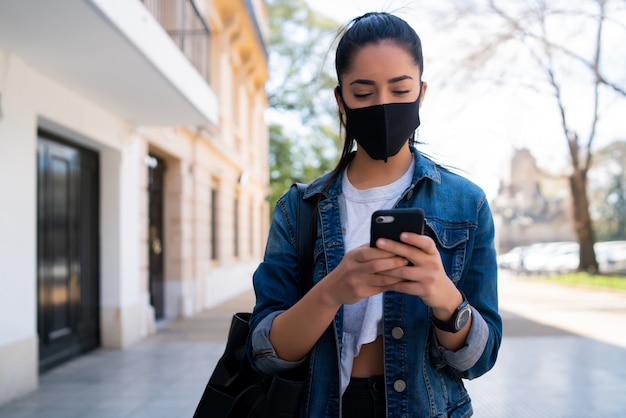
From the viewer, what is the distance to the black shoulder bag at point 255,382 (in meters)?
1.34

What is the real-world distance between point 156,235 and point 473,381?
664cm

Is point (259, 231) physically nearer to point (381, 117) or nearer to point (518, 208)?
point (381, 117)

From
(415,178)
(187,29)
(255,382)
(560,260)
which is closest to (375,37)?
(415,178)

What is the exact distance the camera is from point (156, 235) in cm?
1089

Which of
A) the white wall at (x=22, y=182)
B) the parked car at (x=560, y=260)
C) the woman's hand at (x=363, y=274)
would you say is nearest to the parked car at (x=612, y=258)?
the parked car at (x=560, y=260)

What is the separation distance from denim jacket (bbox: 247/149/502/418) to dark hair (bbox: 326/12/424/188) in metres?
0.28

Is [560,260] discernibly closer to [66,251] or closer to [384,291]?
[66,251]

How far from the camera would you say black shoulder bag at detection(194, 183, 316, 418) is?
1.34 metres

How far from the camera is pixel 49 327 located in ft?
22.1

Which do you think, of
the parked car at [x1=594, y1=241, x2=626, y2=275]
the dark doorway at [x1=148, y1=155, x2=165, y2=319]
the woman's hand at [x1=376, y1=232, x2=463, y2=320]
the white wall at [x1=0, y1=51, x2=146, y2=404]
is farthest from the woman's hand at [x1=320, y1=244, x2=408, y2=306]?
the parked car at [x1=594, y1=241, x2=626, y2=275]

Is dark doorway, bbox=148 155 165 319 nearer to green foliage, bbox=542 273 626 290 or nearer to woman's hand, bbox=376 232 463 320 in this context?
woman's hand, bbox=376 232 463 320

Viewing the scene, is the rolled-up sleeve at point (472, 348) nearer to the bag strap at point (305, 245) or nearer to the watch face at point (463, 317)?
the watch face at point (463, 317)

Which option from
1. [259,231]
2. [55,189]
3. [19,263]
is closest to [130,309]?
[55,189]

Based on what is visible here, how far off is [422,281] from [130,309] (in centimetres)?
782
